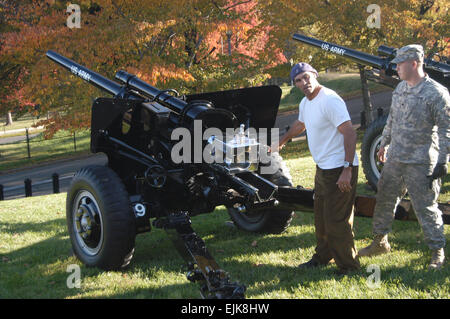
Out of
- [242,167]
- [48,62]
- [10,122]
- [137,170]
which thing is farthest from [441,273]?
[10,122]

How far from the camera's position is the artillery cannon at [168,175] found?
174 inches

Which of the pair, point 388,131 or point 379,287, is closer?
point 379,287

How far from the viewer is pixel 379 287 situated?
12.8 ft

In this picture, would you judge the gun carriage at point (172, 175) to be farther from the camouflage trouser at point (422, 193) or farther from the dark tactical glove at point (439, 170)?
the dark tactical glove at point (439, 170)

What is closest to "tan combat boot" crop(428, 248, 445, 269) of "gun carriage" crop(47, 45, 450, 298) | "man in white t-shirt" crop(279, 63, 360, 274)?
"gun carriage" crop(47, 45, 450, 298)

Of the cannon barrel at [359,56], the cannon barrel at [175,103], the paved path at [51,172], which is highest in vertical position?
the cannon barrel at [359,56]

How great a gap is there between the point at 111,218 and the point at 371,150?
4088 millimetres

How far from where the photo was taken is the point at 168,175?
15.6ft

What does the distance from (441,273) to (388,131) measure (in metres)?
1.40

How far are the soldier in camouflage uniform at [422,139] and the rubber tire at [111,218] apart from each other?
2487mm

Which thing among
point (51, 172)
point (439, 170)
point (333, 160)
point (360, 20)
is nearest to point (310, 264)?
point (333, 160)

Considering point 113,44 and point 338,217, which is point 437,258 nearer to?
point 338,217

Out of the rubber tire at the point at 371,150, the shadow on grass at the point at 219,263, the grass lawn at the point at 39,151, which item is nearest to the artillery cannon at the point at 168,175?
the shadow on grass at the point at 219,263
